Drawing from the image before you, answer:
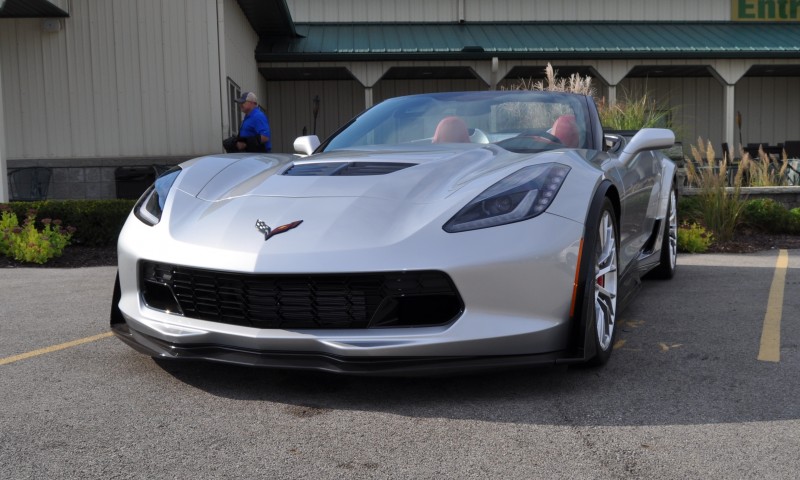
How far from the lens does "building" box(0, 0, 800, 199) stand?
1273 centimetres

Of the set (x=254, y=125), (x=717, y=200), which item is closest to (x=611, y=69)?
(x=717, y=200)

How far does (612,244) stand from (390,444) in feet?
5.07

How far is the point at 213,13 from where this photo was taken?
12625 mm

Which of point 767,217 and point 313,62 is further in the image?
point 313,62

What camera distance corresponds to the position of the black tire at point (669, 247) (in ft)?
19.1

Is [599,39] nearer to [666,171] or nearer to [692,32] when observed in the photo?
[692,32]

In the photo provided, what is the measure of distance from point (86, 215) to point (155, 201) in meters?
5.30

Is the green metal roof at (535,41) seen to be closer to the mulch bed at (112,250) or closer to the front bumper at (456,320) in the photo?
the mulch bed at (112,250)

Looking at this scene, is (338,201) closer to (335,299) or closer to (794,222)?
(335,299)

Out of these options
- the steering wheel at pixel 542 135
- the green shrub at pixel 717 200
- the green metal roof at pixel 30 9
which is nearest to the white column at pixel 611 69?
the green shrub at pixel 717 200

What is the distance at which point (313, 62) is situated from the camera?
18094 mm

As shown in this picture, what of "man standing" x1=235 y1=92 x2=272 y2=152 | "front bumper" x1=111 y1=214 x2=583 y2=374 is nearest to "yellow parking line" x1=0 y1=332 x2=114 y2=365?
"front bumper" x1=111 y1=214 x2=583 y2=374

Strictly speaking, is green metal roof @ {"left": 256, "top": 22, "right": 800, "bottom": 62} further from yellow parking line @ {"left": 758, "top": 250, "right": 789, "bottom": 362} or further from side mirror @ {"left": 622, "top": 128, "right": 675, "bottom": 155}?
side mirror @ {"left": 622, "top": 128, "right": 675, "bottom": 155}

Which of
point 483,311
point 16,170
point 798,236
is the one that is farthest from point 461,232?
point 16,170
